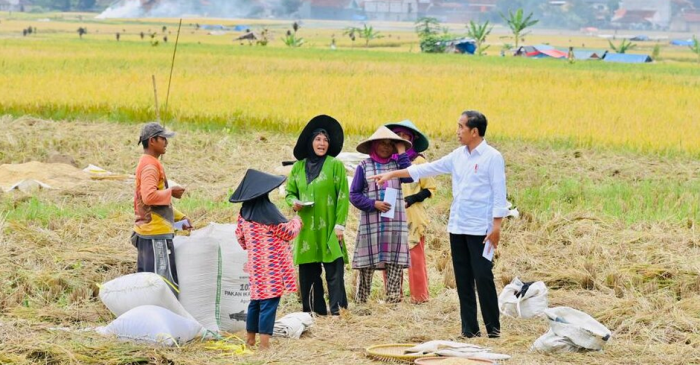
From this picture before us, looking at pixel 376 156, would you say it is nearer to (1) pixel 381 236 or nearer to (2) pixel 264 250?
(1) pixel 381 236

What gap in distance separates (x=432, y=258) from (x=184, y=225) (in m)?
2.76

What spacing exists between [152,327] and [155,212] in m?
0.94

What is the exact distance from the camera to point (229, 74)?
79.4 feet

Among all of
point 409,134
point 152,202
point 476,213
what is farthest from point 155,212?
point 409,134

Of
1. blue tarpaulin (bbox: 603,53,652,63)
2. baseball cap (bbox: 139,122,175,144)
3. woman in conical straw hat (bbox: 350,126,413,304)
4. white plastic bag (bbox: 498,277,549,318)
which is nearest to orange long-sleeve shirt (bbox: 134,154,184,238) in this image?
baseball cap (bbox: 139,122,175,144)

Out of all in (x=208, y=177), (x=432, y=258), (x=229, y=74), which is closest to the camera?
(x=432, y=258)

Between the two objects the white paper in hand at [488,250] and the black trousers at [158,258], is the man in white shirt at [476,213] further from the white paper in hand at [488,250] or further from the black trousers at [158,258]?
the black trousers at [158,258]

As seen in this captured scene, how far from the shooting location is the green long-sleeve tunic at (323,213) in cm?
682

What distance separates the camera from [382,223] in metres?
7.17

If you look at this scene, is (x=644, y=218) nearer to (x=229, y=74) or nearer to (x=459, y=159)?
(x=459, y=159)

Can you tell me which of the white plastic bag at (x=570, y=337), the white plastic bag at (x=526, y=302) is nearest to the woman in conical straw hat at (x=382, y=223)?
the white plastic bag at (x=526, y=302)

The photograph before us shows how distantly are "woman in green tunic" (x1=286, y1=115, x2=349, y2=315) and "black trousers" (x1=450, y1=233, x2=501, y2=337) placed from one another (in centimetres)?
95

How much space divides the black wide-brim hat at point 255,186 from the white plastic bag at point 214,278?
2.12ft

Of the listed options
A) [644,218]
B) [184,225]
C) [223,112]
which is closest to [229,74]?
[223,112]
